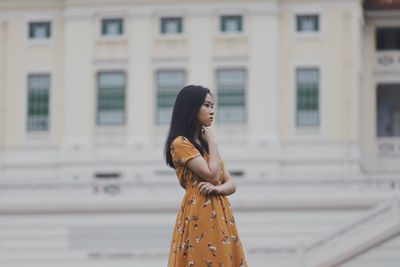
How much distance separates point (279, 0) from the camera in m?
39.0

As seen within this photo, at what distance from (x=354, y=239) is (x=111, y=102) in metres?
11.6

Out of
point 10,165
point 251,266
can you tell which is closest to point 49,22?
point 10,165

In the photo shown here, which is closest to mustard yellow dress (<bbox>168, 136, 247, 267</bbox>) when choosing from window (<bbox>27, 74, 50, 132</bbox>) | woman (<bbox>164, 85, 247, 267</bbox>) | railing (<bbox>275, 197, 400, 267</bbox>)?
woman (<bbox>164, 85, 247, 267</bbox>)

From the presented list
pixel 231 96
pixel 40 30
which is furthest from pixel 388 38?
pixel 40 30

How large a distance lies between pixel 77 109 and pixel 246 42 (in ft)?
15.6

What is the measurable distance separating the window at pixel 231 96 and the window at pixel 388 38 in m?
4.97

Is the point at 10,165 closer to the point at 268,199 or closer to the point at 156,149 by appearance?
the point at 156,149

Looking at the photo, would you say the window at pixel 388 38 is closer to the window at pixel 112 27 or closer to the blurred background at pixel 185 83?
the blurred background at pixel 185 83

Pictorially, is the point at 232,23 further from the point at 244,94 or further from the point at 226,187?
the point at 226,187

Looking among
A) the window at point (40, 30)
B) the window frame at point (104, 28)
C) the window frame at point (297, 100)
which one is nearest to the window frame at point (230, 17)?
the window frame at point (297, 100)

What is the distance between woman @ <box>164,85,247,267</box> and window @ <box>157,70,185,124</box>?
1121 inches

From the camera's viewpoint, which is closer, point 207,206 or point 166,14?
point 207,206

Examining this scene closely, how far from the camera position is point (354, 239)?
29391 millimetres

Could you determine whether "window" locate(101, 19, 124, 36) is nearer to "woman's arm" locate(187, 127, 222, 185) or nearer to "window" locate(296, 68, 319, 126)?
"window" locate(296, 68, 319, 126)
